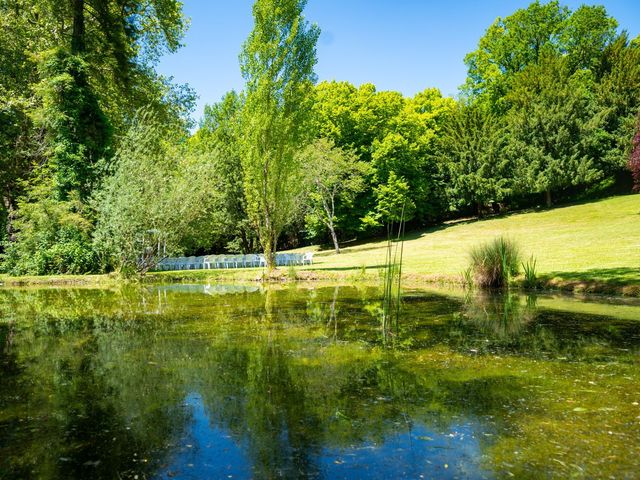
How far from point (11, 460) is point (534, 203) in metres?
41.2

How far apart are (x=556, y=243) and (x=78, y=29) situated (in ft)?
79.1

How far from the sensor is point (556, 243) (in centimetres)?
2166

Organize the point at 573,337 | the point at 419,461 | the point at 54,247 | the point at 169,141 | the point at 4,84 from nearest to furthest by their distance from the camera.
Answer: the point at 419,461 < the point at 573,337 < the point at 54,247 < the point at 4,84 < the point at 169,141

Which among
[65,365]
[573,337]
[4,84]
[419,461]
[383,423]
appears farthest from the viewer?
[4,84]

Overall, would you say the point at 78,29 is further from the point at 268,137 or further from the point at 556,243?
the point at 556,243

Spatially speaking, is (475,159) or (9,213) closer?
(9,213)

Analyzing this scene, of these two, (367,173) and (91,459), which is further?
(367,173)

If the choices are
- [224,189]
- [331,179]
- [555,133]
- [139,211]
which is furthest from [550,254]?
[224,189]

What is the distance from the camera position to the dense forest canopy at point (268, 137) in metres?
17.9

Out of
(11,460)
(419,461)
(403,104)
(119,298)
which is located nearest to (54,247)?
(119,298)

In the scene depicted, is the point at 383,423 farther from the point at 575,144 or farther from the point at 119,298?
the point at 575,144

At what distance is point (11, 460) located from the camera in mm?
3008

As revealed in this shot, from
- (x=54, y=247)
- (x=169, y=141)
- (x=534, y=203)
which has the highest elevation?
(x=169, y=141)

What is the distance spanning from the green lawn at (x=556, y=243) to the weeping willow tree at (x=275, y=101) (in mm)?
4765
